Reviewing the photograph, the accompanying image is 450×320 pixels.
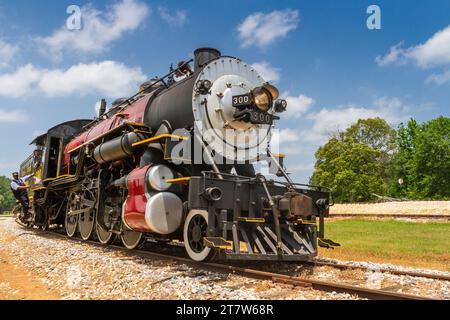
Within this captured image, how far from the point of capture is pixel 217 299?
15.5 feet

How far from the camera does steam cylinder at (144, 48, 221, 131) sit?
7484 millimetres

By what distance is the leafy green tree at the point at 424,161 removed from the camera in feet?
149

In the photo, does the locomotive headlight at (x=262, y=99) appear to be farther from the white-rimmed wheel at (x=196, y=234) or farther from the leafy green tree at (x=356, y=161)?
the leafy green tree at (x=356, y=161)

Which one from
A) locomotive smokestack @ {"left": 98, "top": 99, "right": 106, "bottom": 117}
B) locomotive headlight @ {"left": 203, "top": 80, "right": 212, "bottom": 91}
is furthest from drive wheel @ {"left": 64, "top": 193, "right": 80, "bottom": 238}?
locomotive headlight @ {"left": 203, "top": 80, "right": 212, "bottom": 91}

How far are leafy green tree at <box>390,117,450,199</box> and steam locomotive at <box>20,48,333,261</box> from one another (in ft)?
140

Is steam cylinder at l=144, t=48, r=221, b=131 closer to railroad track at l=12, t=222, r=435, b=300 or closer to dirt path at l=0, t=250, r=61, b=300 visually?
railroad track at l=12, t=222, r=435, b=300

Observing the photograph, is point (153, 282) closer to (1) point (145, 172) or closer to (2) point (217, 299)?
(2) point (217, 299)

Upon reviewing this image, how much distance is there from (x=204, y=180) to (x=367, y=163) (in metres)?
43.0

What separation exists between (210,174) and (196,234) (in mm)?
1070

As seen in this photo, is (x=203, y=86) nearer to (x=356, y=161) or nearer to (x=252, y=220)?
(x=252, y=220)

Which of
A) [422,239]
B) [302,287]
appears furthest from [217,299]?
[422,239]

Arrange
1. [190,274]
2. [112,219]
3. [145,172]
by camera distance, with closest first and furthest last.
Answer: [190,274] → [145,172] → [112,219]

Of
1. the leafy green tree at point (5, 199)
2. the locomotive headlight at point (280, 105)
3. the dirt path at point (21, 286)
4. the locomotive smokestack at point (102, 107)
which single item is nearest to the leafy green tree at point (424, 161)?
the locomotive smokestack at point (102, 107)
